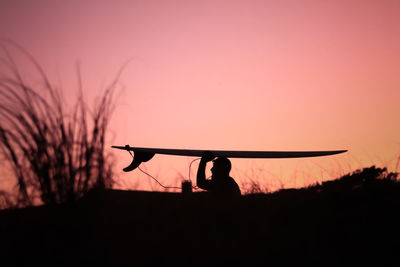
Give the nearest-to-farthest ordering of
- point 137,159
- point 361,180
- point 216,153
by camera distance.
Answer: point 361,180
point 216,153
point 137,159

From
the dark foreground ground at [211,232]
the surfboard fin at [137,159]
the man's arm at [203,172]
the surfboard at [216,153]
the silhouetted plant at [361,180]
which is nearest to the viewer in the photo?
the dark foreground ground at [211,232]

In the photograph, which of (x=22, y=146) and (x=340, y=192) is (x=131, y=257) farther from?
(x=340, y=192)

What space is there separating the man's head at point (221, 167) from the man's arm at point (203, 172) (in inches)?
7.8

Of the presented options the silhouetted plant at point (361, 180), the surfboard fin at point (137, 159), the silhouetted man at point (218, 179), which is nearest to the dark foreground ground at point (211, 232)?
the silhouetted plant at point (361, 180)

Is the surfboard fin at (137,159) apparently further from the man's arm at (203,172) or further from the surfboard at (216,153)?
the man's arm at (203,172)

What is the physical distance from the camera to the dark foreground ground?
9.30ft

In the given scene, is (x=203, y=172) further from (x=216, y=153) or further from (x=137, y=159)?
(x=137, y=159)

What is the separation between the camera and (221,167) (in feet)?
17.5

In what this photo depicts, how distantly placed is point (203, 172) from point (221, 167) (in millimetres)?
328

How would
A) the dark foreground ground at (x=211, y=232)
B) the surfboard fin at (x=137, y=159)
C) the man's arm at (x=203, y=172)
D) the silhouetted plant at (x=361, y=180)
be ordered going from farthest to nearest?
the surfboard fin at (x=137, y=159) → the man's arm at (x=203, y=172) → the silhouetted plant at (x=361, y=180) → the dark foreground ground at (x=211, y=232)

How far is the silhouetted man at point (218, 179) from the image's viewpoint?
508cm

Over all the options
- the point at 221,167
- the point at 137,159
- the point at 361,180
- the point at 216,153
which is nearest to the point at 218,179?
the point at 221,167

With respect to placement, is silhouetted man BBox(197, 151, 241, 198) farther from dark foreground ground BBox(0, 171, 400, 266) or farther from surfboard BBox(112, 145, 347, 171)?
dark foreground ground BBox(0, 171, 400, 266)

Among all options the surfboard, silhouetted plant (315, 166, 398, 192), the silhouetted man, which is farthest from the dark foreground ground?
the surfboard
